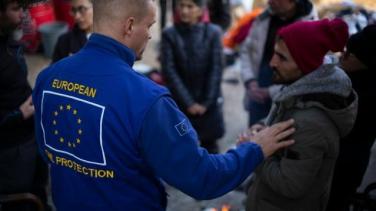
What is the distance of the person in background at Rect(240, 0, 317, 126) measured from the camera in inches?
138

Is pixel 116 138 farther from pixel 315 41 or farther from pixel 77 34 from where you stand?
pixel 77 34

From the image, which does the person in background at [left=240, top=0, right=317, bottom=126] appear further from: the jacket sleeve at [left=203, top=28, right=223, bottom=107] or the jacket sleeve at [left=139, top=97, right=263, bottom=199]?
the jacket sleeve at [left=139, top=97, right=263, bottom=199]

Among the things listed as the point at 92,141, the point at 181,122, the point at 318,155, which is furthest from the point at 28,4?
the point at 318,155

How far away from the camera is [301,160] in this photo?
203cm

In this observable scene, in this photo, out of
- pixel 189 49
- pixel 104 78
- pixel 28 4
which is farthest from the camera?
pixel 189 49

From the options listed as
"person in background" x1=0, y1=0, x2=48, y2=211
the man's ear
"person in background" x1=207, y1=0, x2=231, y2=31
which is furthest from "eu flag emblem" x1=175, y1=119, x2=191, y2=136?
"person in background" x1=207, y1=0, x2=231, y2=31

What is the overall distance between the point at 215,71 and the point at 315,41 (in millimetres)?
1912

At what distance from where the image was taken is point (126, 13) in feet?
5.48

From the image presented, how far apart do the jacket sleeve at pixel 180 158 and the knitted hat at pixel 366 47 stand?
44.8 inches

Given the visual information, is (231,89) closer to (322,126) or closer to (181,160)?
(322,126)

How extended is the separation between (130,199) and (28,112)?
4.58 ft

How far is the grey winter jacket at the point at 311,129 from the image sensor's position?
2.01 metres

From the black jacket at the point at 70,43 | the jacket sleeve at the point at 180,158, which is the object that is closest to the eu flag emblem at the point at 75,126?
the jacket sleeve at the point at 180,158

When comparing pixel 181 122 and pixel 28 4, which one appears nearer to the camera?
pixel 181 122
